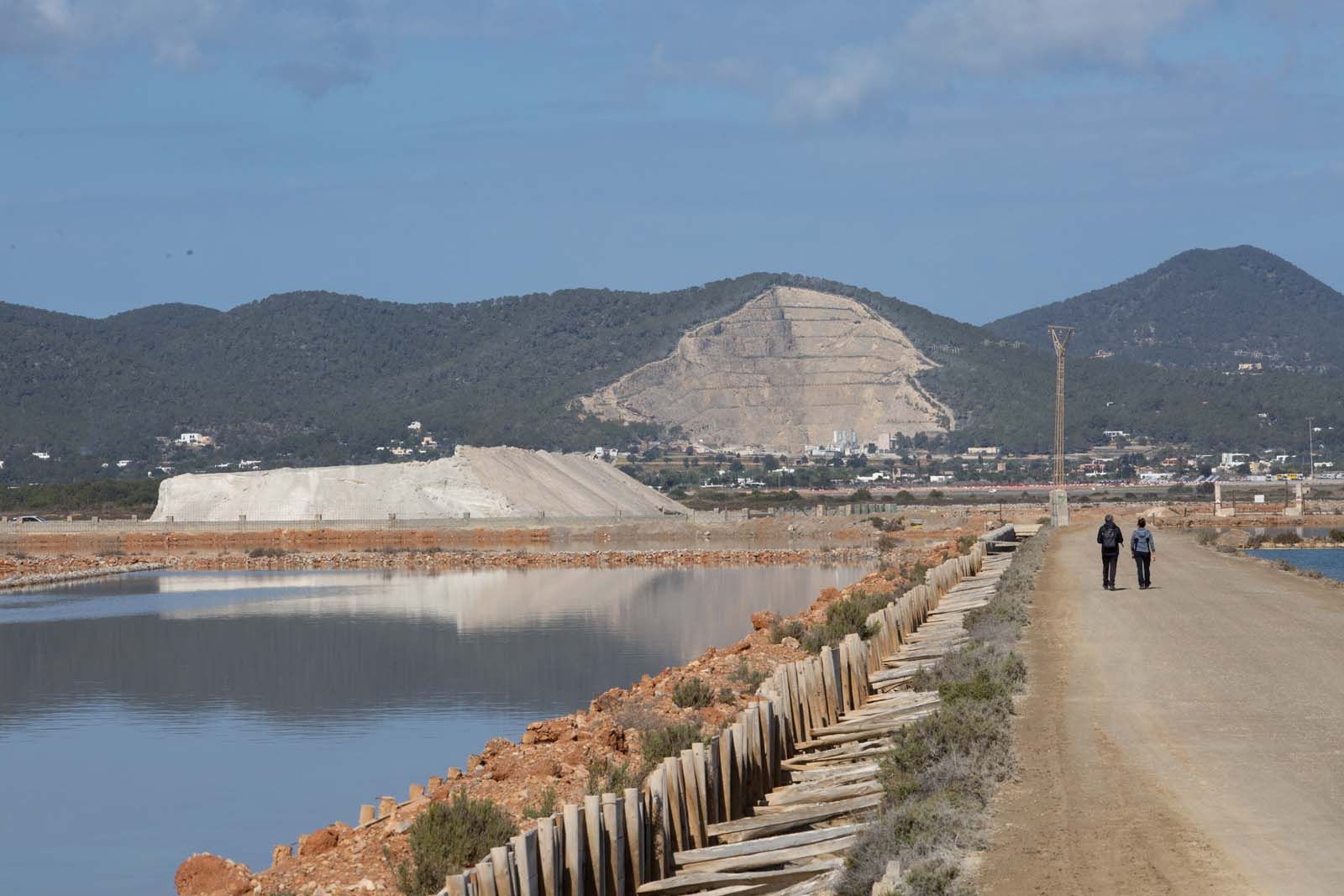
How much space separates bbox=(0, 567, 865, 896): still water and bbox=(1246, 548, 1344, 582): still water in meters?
10.7

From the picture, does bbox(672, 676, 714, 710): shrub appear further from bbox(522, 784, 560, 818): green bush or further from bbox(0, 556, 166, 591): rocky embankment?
bbox(0, 556, 166, 591): rocky embankment

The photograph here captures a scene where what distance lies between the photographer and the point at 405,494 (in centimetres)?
7612

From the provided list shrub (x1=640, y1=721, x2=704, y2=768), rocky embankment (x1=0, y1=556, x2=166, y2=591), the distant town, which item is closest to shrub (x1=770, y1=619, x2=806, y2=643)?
shrub (x1=640, y1=721, x2=704, y2=768)

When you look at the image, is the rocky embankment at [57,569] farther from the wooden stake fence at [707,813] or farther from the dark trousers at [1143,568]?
the wooden stake fence at [707,813]

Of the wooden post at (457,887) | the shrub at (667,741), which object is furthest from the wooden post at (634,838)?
the shrub at (667,741)

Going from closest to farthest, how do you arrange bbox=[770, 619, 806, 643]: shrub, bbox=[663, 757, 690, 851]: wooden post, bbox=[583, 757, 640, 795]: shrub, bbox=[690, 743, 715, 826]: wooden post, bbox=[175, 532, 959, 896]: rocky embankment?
bbox=[663, 757, 690, 851]: wooden post
bbox=[690, 743, 715, 826]: wooden post
bbox=[175, 532, 959, 896]: rocky embankment
bbox=[583, 757, 640, 795]: shrub
bbox=[770, 619, 806, 643]: shrub

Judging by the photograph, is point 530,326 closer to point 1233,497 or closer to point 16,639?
point 1233,497

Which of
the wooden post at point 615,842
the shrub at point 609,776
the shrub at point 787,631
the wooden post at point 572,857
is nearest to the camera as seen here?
the wooden post at point 572,857

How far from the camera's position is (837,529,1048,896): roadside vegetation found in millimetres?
7426

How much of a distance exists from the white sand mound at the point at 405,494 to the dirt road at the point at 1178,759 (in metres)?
57.6

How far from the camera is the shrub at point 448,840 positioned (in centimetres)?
906

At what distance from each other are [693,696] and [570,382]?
162 meters

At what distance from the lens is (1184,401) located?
563 ft

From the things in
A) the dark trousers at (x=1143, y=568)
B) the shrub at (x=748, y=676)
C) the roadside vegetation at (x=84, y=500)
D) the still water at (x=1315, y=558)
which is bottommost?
the still water at (x=1315, y=558)
